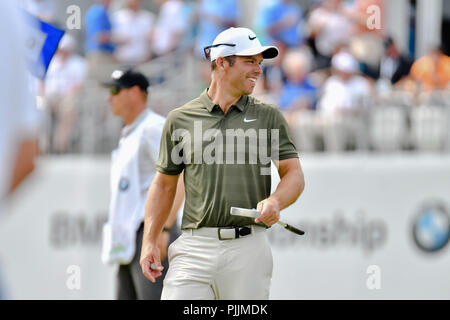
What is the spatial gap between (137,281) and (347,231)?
3854 millimetres

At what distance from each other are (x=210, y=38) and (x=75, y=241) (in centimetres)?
262

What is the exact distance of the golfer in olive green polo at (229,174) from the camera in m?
4.26

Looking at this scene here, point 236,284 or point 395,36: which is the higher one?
point 395,36

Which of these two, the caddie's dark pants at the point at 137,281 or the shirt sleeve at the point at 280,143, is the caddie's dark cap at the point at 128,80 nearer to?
the caddie's dark pants at the point at 137,281

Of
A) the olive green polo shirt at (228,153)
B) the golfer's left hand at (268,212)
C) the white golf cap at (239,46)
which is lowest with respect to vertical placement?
the golfer's left hand at (268,212)

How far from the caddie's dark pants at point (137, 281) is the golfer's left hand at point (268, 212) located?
1549mm

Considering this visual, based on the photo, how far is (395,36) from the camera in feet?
34.0

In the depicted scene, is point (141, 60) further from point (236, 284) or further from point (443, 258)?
point (236, 284)

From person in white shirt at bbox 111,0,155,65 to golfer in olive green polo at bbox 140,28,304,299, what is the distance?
479cm

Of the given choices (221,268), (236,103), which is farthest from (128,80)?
(221,268)

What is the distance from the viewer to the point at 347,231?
8906 millimetres

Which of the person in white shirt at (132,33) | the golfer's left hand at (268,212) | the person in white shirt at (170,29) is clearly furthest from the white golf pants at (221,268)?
the person in white shirt at (170,29)
